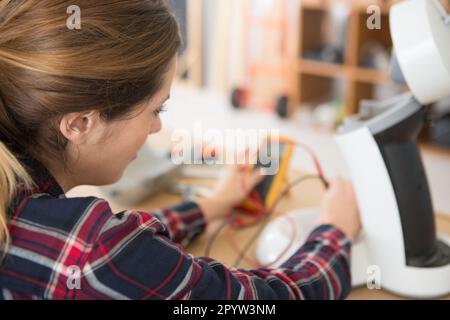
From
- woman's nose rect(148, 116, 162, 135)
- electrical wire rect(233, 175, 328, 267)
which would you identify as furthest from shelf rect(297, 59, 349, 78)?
woman's nose rect(148, 116, 162, 135)

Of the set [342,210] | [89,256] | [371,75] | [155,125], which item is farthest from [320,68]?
[89,256]

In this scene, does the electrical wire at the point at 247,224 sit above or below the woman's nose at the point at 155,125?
below

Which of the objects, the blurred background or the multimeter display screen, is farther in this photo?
the blurred background

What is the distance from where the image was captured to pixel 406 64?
0.75 metres

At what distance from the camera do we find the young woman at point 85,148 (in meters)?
0.59

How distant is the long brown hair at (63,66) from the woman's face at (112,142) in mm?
18

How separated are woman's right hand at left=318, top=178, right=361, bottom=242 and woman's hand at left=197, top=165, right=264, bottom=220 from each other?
21cm

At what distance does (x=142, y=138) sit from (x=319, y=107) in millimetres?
2670

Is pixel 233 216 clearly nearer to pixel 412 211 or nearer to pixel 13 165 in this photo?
pixel 412 211

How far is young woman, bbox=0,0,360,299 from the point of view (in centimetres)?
59

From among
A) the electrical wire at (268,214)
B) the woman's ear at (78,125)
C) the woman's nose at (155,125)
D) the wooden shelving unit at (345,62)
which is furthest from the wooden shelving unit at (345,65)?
the woman's ear at (78,125)

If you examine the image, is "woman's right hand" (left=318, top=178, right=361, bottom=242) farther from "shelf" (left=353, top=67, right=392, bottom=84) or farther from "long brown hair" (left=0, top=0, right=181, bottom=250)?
"shelf" (left=353, top=67, right=392, bottom=84)

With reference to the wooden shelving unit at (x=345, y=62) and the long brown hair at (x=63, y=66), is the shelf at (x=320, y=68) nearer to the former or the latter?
the wooden shelving unit at (x=345, y=62)

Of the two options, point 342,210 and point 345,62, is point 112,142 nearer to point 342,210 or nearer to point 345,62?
point 342,210
